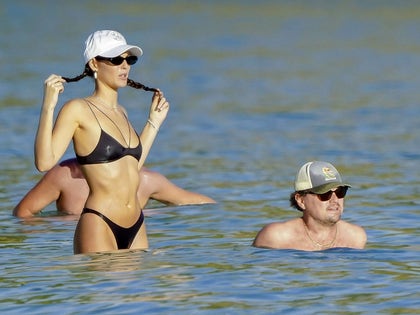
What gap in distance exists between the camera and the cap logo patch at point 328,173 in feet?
36.3

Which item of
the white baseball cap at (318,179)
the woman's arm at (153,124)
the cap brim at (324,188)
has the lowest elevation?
the cap brim at (324,188)

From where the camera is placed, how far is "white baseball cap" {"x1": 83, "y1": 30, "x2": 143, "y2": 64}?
34.6 ft

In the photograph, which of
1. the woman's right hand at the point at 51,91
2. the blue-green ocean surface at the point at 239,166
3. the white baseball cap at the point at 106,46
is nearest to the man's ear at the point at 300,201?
the blue-green ocean surface at the point at 239,166

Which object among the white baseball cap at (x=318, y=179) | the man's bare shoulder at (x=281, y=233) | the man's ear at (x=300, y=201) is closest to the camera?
the white baseball cap at (x=318, y=179)

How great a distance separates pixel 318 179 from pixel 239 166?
678 centimetres

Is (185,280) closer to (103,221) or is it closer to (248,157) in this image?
(103,221)

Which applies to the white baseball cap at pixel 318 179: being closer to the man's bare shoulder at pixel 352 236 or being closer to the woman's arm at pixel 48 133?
the man's bare shoulder at pixel 352 236

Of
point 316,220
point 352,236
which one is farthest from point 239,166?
point 316,220

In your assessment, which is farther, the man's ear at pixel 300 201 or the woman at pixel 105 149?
the man's ear at pixel 300 201

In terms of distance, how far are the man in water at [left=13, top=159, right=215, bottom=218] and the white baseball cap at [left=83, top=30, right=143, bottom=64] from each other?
133 inches

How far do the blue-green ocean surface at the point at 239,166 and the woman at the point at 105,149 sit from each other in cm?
23

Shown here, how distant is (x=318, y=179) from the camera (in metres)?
11.1

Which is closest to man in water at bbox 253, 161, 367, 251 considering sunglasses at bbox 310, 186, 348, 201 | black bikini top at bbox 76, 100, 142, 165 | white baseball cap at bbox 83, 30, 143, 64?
sunglasses at bbox 310, 186, 348, 201

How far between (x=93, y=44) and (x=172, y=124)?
38.3ft
